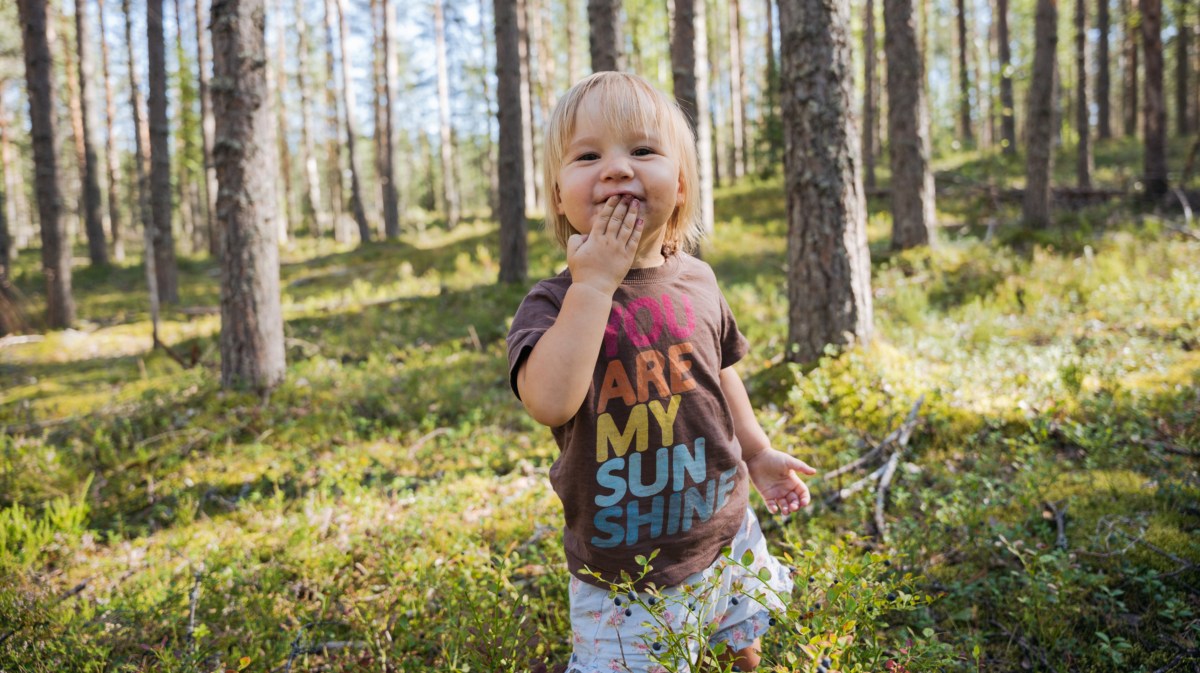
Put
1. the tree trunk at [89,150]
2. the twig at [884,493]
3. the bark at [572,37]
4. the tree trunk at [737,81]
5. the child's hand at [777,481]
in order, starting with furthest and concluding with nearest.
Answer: the bark at [572,37]
the tree trunk at [737,81]
the tree trunk at [89,150]
the twig at [884,493]
the child's hand at [777,481]

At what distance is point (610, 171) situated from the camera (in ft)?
5.02

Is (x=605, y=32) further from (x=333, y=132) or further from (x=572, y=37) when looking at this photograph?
(x=333, y=132)

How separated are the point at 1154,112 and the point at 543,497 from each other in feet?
48.0

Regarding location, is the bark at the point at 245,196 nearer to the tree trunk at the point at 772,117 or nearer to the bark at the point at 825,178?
the bark at the point at 825,178

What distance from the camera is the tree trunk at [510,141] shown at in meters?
10.0

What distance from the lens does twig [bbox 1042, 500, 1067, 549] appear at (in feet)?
9.05

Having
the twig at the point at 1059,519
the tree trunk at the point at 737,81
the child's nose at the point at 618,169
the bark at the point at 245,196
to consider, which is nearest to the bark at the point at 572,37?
the tree trunk at the point at 737,81

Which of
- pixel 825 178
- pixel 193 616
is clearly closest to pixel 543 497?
pixel 193 616

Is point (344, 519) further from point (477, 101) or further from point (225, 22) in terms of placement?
point (477, 101)

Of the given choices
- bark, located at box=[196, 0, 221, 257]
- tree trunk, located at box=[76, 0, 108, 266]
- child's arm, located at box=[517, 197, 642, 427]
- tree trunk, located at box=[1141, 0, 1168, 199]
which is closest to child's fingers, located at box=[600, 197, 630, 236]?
child's arm, located at box=[517, 197, 642, 427]

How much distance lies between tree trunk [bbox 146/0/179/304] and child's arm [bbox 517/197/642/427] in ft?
43.3

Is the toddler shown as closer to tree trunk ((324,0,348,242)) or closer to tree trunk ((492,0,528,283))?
tree trunk ((492,0,528,283))

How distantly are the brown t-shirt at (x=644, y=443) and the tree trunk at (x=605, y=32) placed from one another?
7755mm

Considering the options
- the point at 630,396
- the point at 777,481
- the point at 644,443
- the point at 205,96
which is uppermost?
the point at 205,96
